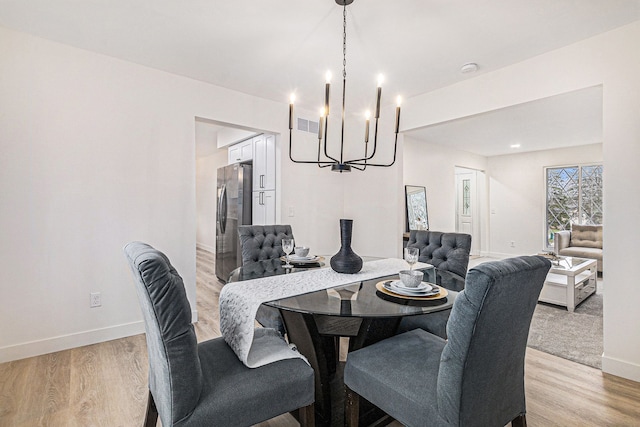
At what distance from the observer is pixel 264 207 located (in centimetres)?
414

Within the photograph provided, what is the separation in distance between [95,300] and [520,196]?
7.56m

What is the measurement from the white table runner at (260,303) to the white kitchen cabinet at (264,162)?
221 centimetres

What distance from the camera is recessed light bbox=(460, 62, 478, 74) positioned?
2.76m

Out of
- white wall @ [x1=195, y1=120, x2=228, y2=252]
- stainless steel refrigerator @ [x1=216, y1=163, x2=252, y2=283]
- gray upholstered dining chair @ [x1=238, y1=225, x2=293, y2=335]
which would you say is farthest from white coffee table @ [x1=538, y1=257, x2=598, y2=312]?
white wall @ [x1=195, y1=120, x2=228, y2=252]

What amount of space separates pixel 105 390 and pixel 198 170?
7.61 m

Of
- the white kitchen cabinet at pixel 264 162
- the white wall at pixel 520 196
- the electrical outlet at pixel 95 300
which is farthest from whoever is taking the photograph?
the white wall at pixel 520 196

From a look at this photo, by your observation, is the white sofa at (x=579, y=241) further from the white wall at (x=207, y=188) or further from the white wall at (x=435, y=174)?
the white wall at (x=207, y=188)

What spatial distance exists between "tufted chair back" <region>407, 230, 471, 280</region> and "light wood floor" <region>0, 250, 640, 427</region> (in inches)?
33.9

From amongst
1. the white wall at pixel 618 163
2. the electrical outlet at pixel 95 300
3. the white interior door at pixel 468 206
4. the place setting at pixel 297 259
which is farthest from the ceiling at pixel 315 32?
the white interior door at pixel 468 206

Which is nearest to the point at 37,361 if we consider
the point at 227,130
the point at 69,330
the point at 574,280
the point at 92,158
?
the point at 69,330

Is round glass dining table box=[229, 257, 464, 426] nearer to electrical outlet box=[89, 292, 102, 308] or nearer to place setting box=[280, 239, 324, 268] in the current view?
place setting box=[280, 239, 324, 268]

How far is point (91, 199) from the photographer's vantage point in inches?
105

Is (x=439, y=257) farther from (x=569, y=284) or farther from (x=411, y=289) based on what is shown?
(x=569, y=284)

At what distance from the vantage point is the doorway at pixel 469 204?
733 centimetres
